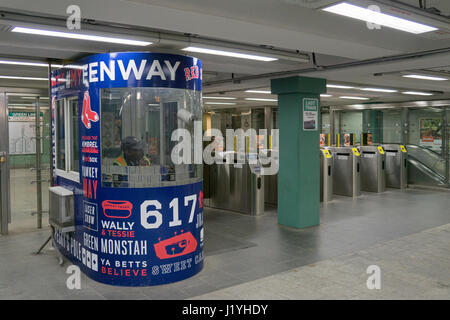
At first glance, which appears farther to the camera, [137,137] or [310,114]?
[310,114]

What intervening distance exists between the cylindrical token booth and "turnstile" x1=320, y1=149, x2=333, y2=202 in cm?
542

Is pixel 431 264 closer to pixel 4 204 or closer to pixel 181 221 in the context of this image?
→ pixel 181 221

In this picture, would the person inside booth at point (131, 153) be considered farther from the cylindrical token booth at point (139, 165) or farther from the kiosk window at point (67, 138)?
the kiosk window at point (67, 138)

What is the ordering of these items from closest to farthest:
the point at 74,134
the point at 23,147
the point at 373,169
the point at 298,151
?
the point at 74,134
the point at 298,151
the point at 23,147
the point at 373,169

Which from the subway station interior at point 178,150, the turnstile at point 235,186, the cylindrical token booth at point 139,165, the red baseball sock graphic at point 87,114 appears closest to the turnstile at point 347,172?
the subway station interior at point 178,150

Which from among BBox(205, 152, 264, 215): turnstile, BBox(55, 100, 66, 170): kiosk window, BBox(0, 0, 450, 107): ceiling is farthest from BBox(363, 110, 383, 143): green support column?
BBox(55, 100, 66, 170): kiosk window

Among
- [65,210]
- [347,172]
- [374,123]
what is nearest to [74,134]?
[65,210]

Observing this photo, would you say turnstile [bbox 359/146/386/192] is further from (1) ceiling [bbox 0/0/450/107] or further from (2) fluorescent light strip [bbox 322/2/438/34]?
(2) fluorescent light strip [bbox 322/2/438/34]

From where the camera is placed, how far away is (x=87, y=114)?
4.36 meters

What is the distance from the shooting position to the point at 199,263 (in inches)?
184

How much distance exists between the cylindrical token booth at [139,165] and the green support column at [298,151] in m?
2.57

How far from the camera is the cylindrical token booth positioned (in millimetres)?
4156

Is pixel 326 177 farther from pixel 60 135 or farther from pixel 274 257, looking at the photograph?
Answer: pixel 60 135

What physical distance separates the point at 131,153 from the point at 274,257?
228 centimetres
